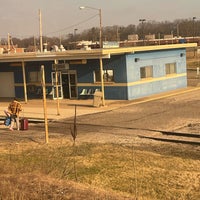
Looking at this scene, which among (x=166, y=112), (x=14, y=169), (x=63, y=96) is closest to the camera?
(x=14, y=169)

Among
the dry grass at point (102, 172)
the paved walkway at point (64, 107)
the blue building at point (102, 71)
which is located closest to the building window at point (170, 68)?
the blue building at point (102, 71)

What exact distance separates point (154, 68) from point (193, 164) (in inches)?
797

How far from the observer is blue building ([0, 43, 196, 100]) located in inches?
1150

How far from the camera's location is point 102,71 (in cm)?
2794

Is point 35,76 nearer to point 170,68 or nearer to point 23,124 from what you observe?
point 170,68

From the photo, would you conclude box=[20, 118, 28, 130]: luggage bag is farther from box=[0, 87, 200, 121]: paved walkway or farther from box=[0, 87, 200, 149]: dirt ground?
box=[0, 87, 200, 121]: paved walkway

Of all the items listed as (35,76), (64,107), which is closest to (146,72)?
(64,107)

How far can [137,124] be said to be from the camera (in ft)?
64.9

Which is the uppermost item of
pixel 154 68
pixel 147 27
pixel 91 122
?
pixel 147 27

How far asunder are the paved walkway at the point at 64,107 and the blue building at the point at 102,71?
95 cm

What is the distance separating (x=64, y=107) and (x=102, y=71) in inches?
131

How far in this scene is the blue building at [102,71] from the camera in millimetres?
29219

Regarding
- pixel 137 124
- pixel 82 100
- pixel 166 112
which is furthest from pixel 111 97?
pixel 137 124

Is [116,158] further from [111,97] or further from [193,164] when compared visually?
[111,97]
